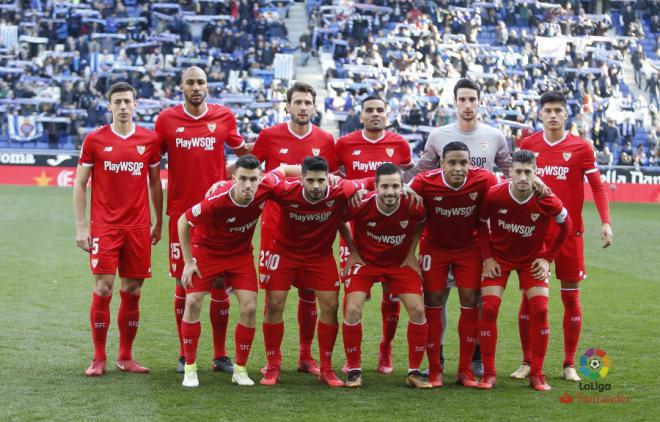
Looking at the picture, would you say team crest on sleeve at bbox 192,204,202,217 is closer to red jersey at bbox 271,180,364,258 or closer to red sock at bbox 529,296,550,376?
red jersey at bbox 271,180,364,258

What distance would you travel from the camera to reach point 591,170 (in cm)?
860

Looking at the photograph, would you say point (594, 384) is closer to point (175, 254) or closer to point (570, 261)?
point (570, 261)

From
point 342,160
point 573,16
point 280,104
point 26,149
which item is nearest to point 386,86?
point 280,104

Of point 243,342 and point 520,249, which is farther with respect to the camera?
point 520,249

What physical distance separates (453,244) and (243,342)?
1.78m

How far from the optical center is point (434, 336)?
8.04 m

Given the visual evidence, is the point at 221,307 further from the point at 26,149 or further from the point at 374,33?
the point at 374,33

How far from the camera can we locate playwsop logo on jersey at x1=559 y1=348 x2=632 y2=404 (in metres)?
7.33

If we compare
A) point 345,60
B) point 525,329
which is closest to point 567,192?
point 525,329

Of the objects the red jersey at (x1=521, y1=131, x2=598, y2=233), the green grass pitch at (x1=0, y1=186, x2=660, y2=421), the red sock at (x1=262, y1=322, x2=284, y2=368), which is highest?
the red jersey at (x1=521, y1=131, x2=598, y2=233)

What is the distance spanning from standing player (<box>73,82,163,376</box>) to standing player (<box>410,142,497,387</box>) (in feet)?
7.19

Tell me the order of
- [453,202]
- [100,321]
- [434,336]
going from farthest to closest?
[100,321] → [434,336] → [453,202]

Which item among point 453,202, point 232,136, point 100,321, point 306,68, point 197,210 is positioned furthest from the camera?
point 306,68

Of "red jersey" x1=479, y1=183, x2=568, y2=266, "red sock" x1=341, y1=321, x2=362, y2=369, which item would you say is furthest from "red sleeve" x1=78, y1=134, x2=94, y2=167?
"red jersey" x1=479, y1=183, x2=568, y2=266
